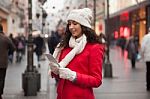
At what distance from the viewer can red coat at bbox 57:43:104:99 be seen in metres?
4.74

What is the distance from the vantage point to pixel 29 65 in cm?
1540

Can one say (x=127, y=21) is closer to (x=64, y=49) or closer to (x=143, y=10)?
(x=143, y=10)

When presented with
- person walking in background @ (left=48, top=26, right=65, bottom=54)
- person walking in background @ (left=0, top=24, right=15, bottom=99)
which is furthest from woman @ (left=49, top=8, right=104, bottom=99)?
person walking in background @ (left=48, top=26, right=65, bottom=54)

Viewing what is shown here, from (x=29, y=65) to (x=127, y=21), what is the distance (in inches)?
1807

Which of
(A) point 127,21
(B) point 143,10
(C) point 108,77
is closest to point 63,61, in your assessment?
(C) point 108,77

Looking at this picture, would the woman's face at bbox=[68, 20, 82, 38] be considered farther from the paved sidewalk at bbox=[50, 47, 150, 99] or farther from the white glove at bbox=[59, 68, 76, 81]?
the paved sidewalk at bbox=[50, 47, 150, 99]

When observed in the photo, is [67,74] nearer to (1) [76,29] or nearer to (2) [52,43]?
(1) [76,29]

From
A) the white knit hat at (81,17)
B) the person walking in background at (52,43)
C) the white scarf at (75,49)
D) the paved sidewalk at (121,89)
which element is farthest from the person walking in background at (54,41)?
the white scarf at (75,49)

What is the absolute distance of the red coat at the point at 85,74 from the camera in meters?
4.74

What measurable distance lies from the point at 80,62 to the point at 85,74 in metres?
0.13

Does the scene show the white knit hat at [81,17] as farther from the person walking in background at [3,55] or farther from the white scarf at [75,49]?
the person walking in background at [3,55]

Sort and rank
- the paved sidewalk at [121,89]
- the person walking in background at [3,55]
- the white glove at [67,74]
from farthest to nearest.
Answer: the paved sidewalk at [121,89]
the person walking in background at [3,55]
the white glove at [67,74]

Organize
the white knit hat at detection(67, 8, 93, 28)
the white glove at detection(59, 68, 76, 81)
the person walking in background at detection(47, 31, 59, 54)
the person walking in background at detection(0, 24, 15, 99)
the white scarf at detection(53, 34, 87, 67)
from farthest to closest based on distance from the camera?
the person walking in background at detection(47, 31, 59, 54) < the person walking in background at detection(0, 24, 15, 99) < the white knit hat at detection(67, 8, 93, 28) < the white scarf at detection(53, 34, 87, 67) < the white glove at detection(59, 68, 76, 81)

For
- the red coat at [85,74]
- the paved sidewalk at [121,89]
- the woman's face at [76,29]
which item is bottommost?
the paved sidewalk at [121,89]
